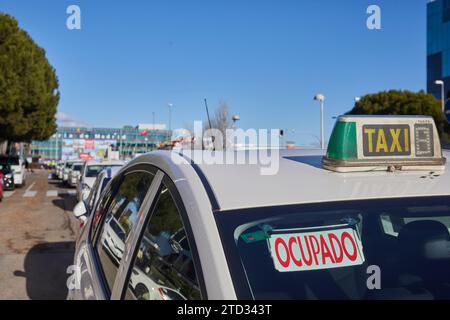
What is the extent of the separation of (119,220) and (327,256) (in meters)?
1.32

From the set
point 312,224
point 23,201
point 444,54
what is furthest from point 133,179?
point 444,54

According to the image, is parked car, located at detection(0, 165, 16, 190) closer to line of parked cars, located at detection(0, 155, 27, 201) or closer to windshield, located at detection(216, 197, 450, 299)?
line of parked cars, located at detection(0, 155, 27, 201)

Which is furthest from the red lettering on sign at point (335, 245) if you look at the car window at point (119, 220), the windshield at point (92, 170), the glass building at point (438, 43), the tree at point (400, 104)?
the glass building at point (438, 43)

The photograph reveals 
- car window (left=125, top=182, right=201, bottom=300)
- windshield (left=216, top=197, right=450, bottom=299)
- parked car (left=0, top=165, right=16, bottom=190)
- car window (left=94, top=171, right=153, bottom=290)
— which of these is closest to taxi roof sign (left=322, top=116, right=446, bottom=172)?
windshield (left=216, top=197, right=450, bottom=299)

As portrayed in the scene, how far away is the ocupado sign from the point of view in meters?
1.76

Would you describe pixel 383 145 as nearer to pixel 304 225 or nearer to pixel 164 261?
pixel 304 225

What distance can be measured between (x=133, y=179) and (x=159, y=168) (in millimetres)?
592

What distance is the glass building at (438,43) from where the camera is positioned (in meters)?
42.4

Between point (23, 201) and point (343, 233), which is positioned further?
point (23, 201)

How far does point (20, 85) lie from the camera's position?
3494 centimetres

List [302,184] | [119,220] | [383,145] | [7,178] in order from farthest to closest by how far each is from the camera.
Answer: [7,178] < [119,220] < [383,145] < [302,184]

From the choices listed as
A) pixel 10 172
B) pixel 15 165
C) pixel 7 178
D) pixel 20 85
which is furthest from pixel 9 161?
pixel 20 85

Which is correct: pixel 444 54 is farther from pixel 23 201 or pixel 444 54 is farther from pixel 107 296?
pixel 107 296
